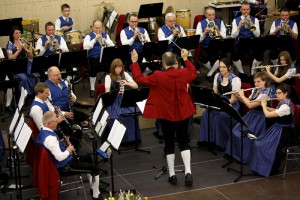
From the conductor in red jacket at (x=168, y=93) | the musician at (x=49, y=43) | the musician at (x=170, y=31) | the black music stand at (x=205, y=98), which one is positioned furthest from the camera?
the musician at (x=170, y=31)

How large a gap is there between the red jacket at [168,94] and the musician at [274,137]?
1288 millimetres

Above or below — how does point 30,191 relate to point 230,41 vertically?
below

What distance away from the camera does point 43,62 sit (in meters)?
12.3

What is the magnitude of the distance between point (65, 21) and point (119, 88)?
181 inches

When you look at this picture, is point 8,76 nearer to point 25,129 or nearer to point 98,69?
point 98,69

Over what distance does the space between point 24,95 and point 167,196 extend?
2.57 meters

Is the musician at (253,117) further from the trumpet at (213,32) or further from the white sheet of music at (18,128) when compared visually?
the trumpet at (213,32)

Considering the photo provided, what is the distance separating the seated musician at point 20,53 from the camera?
517 inches

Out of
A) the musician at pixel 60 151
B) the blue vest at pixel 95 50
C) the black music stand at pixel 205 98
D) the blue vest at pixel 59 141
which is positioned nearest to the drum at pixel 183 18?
the blue vest at pixel 95 50

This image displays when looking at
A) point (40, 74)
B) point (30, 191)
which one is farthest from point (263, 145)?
point (40, 74)

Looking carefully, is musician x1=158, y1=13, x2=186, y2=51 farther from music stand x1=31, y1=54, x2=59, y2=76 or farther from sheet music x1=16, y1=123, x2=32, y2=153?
A: sheet music x1=16, y1=123, x2=32, y2=153

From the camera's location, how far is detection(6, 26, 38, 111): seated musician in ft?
43.1

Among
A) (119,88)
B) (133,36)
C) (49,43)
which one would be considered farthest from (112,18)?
(119,88)

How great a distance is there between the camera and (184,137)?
31.6 feet
